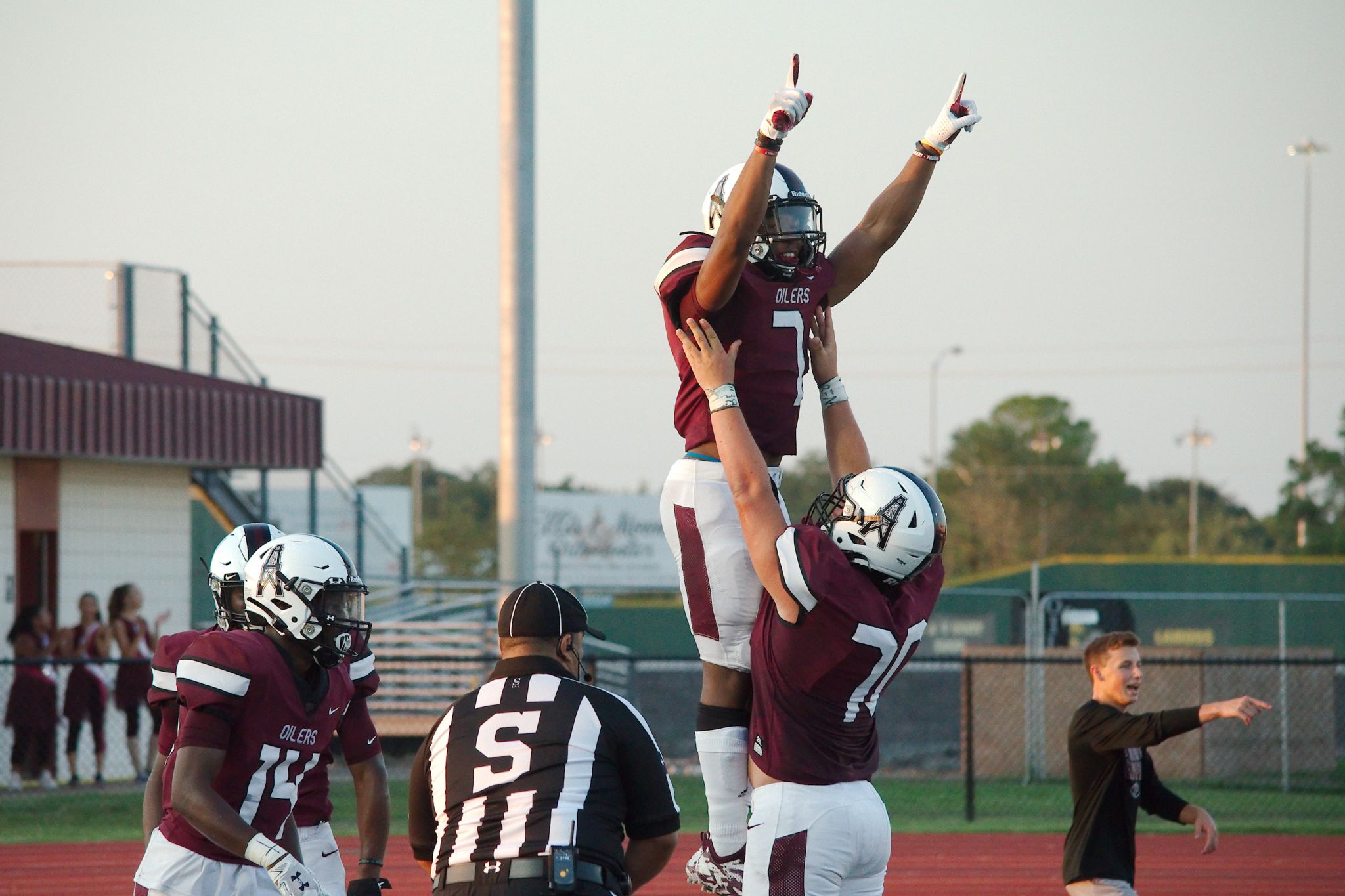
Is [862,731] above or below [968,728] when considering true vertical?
above

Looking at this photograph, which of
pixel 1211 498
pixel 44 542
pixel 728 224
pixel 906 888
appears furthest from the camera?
pixel 1211 498

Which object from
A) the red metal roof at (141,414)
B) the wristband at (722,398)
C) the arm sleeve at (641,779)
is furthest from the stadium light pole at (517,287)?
the arm sleeve at (641,779)

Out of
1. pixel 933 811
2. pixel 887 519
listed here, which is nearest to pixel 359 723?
pixel 887 519

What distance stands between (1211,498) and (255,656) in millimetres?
89884

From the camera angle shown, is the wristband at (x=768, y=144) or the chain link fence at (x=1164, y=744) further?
the chain link fence at (x=1164, y=744)

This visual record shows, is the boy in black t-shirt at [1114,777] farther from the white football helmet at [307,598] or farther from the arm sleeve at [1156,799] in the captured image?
the white football helmet at [307,598]

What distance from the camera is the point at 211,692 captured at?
16.4ft

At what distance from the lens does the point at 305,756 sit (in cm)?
537

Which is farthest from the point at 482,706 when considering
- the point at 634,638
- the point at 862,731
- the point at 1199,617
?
the point at 634,638

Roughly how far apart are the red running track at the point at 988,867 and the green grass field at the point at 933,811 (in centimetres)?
58

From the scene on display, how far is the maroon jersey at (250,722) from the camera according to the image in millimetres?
5023

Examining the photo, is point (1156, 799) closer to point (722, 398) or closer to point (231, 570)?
point (722, 398)

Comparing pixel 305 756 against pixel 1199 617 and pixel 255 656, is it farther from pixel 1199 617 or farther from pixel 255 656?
pixel 1199 617

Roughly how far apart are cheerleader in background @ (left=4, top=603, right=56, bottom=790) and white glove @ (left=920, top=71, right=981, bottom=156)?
522 inches
